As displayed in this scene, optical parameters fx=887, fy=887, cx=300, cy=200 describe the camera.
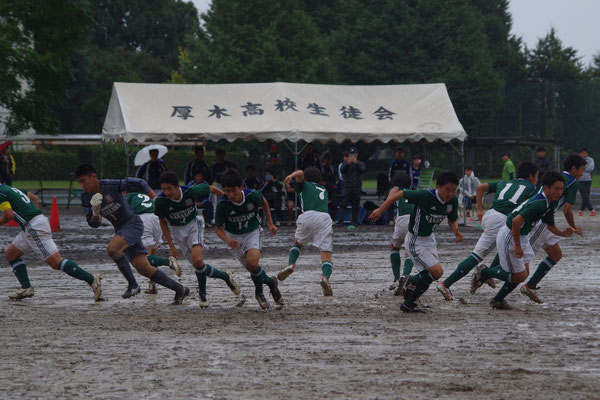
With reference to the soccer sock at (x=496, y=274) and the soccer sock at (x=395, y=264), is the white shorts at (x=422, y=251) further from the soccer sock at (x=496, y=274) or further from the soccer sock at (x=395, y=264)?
the soccer sock at (x=395, y=264)

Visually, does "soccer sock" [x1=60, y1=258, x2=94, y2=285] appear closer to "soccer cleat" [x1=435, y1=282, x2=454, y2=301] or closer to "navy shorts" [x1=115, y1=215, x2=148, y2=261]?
A: "navy shorts" [x1=115, y1=215, x2=148, y2=261]

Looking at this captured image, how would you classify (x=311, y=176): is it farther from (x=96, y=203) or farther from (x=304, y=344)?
(x=304, y=344)

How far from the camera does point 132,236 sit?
10.2 metres

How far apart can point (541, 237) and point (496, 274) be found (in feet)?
2.80

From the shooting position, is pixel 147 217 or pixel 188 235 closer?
pixel 188 235

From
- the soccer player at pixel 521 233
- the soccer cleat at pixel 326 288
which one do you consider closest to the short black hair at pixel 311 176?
the soccer cleat at pixel 326 288

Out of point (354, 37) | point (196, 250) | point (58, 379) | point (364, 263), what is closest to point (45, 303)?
point (196, 250)

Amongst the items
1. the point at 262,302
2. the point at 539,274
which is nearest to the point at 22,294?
the point at 262,302

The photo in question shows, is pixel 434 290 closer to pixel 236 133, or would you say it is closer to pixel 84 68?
pixel 236 133

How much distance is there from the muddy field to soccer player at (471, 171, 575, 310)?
0.36 m

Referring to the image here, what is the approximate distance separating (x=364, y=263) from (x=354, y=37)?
42379mm

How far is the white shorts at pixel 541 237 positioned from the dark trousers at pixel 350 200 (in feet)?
37.2

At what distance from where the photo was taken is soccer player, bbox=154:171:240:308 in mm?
9695

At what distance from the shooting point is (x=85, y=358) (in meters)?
6.85
